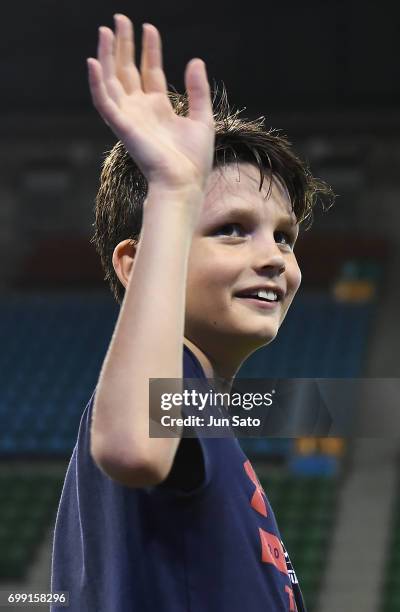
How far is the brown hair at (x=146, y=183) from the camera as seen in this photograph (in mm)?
1378

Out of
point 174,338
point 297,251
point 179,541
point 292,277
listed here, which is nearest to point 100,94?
point 174,338

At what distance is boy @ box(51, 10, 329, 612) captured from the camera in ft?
3.42

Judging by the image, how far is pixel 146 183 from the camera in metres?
1.37

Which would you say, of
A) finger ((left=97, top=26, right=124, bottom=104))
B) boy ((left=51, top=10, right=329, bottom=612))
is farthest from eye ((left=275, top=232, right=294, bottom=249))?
finger ((left=97, top=26, right=124, bottom=104))

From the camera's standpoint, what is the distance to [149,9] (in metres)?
13.3

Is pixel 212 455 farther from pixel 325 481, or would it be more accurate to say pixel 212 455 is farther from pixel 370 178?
pixel 370 178

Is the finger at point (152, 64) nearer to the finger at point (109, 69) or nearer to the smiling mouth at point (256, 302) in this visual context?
the finger at point (109, 69)

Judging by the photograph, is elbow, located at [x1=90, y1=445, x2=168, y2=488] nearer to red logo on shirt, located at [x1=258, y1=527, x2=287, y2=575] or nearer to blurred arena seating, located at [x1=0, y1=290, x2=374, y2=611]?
red logo on shirt, located at [x1=258, y1=527, x2=287, y2=575]

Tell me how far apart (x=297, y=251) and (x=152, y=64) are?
48.5 feet

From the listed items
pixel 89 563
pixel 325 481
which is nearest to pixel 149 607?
pixel 89 563

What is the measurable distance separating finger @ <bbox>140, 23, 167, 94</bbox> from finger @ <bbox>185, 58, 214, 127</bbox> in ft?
0.12

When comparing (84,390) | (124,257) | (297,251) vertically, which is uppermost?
(297,251)
